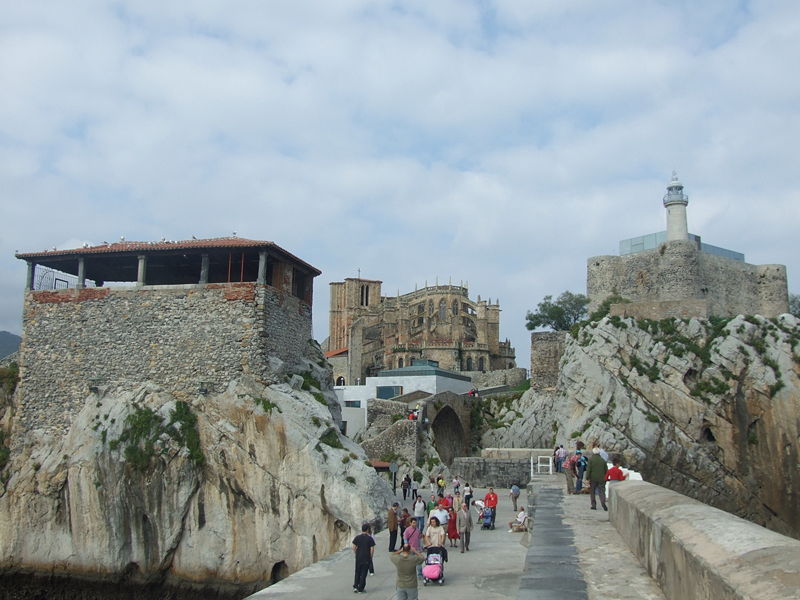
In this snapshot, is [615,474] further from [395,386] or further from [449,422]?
[395,386]

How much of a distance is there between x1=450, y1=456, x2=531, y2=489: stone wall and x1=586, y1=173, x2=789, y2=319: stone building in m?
9.95

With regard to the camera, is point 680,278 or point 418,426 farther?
point 680,278

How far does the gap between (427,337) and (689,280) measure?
30504mm

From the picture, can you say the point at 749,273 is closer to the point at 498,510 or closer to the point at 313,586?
the point at 498,510

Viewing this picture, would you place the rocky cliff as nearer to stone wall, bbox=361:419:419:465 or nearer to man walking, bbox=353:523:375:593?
man walking, bbox=353:523:375:593

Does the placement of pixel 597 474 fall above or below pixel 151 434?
below

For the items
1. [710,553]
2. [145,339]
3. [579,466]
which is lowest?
[579,466]

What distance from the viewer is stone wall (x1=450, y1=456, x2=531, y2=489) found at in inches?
1136

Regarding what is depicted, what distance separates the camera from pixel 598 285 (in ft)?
125

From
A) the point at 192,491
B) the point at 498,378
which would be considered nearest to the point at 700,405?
the point at 192,491

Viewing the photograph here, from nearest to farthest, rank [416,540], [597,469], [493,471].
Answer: [597,469] → [416,540] → [493,471]

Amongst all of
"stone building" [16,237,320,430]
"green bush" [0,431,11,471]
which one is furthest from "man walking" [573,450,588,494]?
"green bush" [0,431,11,471]

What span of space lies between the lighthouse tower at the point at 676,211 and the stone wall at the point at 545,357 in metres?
9.84

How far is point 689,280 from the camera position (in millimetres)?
35156
